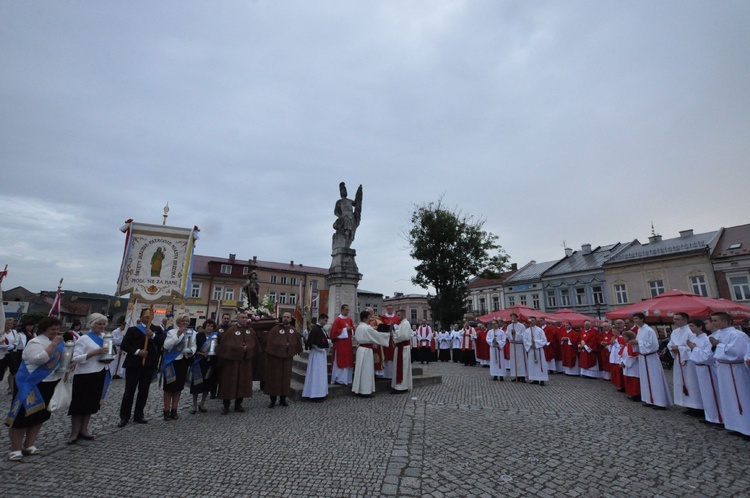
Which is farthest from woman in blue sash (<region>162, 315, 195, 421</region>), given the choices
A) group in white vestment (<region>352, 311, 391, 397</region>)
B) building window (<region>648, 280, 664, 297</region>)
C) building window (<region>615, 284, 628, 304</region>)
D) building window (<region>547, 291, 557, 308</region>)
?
building window (<region>547, 291, 557, 308</region>)

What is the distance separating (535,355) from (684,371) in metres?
3.81

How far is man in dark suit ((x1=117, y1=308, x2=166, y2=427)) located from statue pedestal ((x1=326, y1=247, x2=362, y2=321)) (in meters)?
7.04

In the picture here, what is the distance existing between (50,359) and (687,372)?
11137 mm

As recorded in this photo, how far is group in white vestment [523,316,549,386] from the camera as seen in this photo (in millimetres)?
10656

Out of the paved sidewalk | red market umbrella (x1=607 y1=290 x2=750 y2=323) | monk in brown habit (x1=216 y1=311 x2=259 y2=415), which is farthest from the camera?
red market umbrella (x1=607 y1=290 x2=750 y2=323)

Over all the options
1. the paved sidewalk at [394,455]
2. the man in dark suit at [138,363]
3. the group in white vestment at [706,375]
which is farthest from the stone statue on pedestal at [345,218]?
the group in white vestment at [706,375]

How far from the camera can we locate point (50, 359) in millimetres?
4488

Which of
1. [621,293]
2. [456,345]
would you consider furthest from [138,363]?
[621,293]

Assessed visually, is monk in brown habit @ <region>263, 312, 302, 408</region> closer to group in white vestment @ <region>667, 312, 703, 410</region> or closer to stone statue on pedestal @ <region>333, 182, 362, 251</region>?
stone statue on pedestal @ <region>333, 182, 362, 251</region>

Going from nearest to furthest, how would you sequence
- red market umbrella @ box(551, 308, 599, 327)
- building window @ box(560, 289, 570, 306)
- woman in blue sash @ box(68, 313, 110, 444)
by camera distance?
woman in blue sash @ box(68, 313, 110, 444) < red market umbrella @ box(551, 308, 599, 327) < building window @ box(560, 289, 570, 306)

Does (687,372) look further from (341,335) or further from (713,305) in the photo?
(341,335)

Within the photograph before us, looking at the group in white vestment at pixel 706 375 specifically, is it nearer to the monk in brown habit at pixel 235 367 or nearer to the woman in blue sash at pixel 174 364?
the monk in brown habit at pixel 235 367

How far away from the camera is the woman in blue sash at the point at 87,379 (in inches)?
197

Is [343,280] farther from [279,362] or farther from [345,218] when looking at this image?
[279,362]
